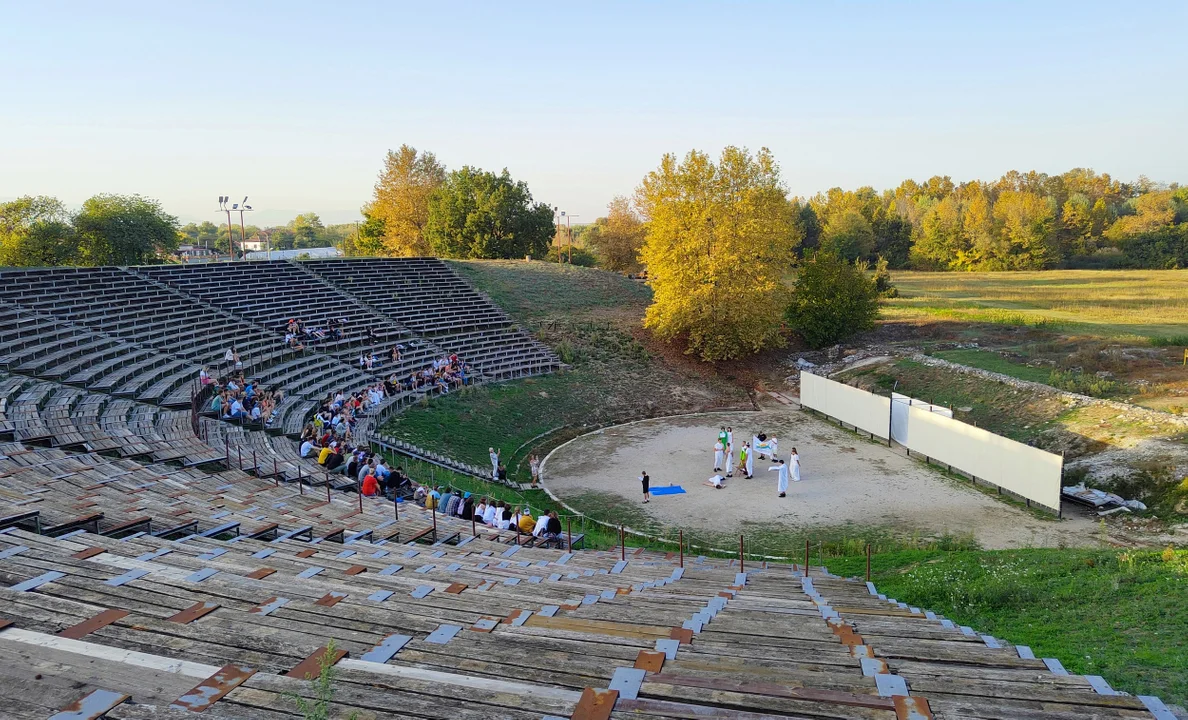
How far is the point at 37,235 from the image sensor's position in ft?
157

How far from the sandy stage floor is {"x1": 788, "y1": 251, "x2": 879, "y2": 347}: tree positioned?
1207 centimetres

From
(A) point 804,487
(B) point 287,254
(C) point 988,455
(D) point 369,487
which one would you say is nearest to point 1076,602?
(A) point 804,487

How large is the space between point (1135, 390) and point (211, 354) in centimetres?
3227

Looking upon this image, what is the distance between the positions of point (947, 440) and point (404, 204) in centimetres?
5428

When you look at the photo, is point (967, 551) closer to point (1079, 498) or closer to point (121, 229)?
point (1079, 498)

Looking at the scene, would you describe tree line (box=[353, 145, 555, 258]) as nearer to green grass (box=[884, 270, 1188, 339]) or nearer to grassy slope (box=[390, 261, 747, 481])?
grassy slope (box=[390, 261, 747, 481])

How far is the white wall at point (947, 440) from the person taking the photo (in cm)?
1917

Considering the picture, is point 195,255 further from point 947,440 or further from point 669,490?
point 947,440

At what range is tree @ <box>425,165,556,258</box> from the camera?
199ft

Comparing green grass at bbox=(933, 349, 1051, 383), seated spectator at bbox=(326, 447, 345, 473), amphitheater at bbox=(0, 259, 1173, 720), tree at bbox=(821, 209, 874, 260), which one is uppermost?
tree at bbox=(821, 209, 874, 260)

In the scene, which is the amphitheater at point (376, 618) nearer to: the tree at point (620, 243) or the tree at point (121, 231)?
the tree at point (121, 231)

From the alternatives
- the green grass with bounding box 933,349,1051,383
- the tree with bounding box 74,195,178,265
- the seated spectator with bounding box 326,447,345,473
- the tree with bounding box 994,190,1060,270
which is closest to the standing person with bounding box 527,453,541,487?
the seated spectator with bounding box 326,447,345,473

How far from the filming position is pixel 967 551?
45.5 feet

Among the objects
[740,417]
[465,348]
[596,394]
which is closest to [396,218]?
[465,348]
